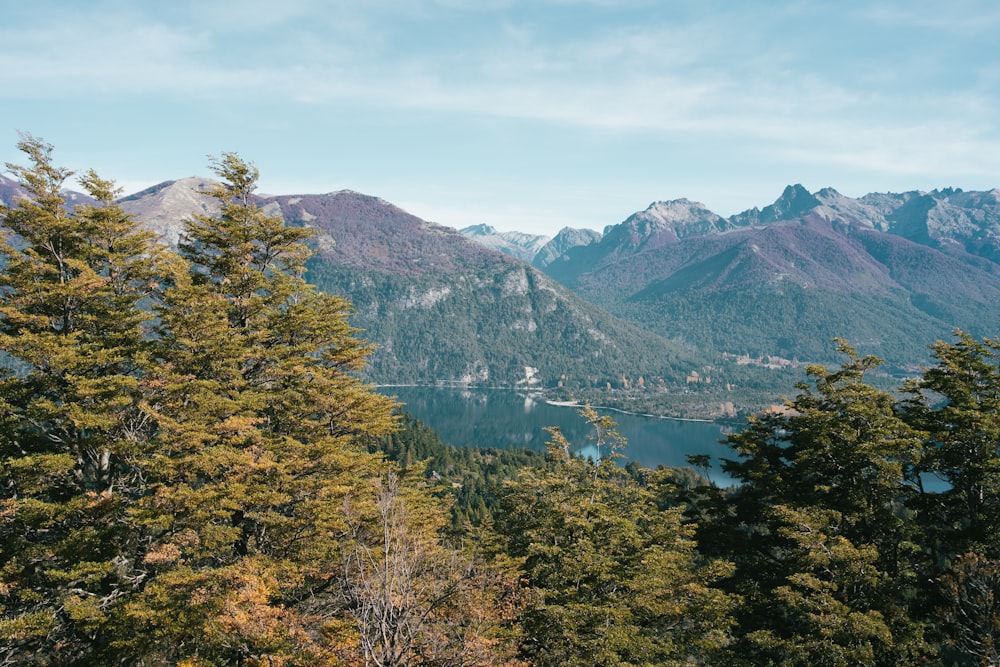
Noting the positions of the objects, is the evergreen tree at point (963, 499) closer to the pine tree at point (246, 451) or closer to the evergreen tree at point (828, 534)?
the evergreen tree at point (828, 534)

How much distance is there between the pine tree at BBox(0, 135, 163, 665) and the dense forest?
0.36 feet

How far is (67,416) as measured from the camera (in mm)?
20781

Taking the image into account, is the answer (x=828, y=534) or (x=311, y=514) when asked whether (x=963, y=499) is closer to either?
(x=828, y=534)

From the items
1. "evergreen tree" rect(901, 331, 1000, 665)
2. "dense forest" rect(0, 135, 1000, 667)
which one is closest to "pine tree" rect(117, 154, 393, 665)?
"dense forest" rect(0, 135, 1000, 667)

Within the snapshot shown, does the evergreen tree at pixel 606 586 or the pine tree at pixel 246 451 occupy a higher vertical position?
the pine tree at pixel 246 451

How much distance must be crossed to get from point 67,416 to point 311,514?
951cm

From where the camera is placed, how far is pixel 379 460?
88.7ft

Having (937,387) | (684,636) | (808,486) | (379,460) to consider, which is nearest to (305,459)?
(379,460)

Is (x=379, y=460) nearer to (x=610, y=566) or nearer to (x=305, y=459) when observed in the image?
(x=305, y=459)

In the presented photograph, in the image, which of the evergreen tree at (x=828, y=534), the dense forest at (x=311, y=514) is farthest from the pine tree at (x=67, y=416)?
the evergreen tree at (x=828, y=534)

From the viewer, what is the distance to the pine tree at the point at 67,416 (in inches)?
736

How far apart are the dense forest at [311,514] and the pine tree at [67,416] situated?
0.11 meters

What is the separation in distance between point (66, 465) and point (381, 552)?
1134 centimetres

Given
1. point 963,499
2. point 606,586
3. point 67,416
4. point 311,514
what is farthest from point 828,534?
point 67,416
